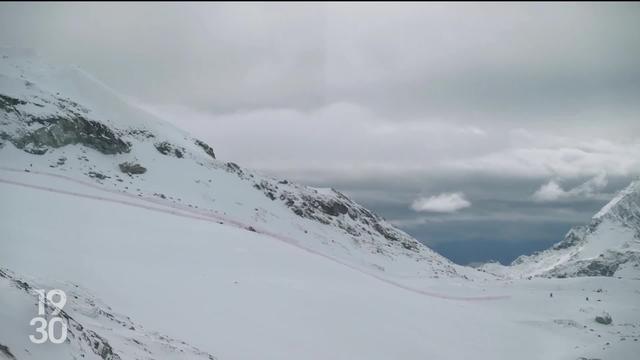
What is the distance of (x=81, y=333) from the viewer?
724 inches

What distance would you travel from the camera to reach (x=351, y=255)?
107 metres

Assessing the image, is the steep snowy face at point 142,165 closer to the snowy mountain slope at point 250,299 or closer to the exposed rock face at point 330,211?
the exposed rock face at point 330,211

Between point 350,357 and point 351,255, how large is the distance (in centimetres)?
7860

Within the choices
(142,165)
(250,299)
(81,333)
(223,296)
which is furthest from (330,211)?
(81,333)

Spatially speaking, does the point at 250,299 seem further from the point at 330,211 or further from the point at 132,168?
the point at 330,211

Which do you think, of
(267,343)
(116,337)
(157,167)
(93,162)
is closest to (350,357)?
(267,343)

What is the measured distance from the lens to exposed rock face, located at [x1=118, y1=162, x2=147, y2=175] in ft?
284

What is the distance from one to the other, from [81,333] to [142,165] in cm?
7563

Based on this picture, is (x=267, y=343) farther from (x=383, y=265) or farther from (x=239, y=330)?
(x=383, y=265)

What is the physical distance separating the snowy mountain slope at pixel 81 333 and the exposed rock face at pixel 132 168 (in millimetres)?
63306

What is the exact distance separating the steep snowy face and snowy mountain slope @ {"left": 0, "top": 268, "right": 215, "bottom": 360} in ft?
131

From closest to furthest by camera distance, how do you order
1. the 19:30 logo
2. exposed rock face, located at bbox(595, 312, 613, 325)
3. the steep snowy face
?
the 19:30 logo
exposed rock face, located at bbox(595, 312, 613, 325)
the steep snowy face

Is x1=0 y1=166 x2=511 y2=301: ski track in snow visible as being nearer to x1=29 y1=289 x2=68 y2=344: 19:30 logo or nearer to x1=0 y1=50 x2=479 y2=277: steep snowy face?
x1=0 y1=50 x2=479 y2=277: steep snowy face

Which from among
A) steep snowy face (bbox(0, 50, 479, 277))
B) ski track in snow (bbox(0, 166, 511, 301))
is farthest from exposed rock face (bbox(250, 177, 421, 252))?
→ ski track in snow (bbox(0, 166, 511, 301))
